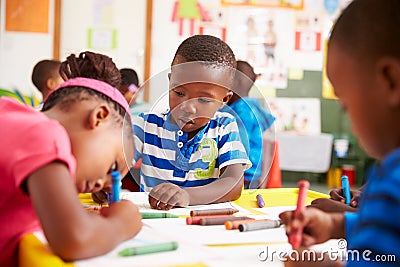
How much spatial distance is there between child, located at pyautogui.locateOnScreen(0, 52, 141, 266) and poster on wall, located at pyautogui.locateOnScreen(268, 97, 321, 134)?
3.76 meters

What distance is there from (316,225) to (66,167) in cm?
33

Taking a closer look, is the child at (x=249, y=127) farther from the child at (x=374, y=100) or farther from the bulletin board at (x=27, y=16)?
the bulletin board at (x=27, y=16)

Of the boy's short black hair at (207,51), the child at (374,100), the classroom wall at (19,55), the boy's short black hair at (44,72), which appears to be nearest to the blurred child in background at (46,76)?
the boy's short black hair at (44,72)

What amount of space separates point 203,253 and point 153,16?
3.92m

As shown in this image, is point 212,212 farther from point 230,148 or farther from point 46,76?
point 46,76

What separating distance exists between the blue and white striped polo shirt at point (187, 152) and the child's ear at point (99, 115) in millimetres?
344

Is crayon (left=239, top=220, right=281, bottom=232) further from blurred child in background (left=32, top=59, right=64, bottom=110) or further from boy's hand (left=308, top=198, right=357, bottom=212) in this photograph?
blurred child in background (left=32, top=59, right=64, bottom=110)

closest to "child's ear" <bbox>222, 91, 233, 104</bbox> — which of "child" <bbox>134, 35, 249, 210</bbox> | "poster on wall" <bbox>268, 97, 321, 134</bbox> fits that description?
"child" <bbox>134, 35, 249, 210</bbox>

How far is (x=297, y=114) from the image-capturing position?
471cm

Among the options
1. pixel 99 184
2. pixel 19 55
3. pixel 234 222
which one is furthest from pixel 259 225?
pixel 19 55

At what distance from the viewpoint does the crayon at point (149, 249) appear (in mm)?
746

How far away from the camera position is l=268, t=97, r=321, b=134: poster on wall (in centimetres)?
469

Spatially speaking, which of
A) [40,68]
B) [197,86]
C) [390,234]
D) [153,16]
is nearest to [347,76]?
[390,234]

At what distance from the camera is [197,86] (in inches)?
46.9
